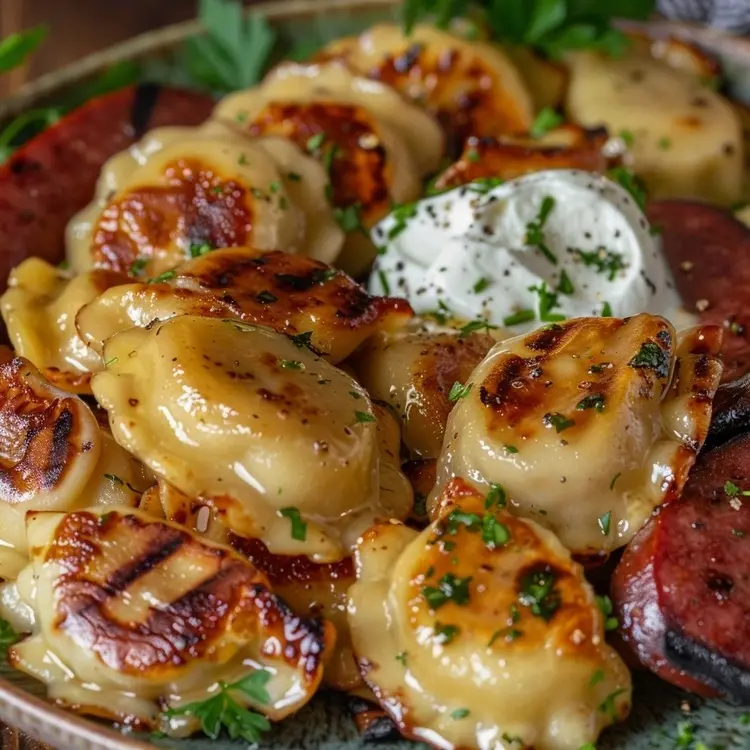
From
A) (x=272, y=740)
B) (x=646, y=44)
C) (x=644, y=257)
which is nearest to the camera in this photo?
(x=272, y=740)

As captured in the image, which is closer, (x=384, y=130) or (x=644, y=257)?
(x=644, y=257)

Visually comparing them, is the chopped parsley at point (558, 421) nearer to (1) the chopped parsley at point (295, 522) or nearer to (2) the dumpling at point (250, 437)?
(2) the dumpling at point (250, 437)

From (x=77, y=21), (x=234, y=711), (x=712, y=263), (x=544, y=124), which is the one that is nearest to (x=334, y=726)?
(x=234, y=711)

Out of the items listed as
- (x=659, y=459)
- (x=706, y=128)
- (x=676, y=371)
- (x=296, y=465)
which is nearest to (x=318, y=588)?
(x=296, y=465)

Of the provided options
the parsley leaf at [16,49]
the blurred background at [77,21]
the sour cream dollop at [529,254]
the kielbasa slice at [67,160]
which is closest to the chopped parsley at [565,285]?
the sour cream dollop at [529,254]

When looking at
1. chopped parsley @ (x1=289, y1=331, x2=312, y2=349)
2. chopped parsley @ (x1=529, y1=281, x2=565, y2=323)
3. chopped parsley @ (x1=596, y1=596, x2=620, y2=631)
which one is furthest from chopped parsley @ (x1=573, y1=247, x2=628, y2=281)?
chopped parsley @ (x1=596, y1=596, x2=620, y2=631)

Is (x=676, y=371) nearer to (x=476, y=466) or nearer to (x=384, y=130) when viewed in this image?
(x=476, y=466)
